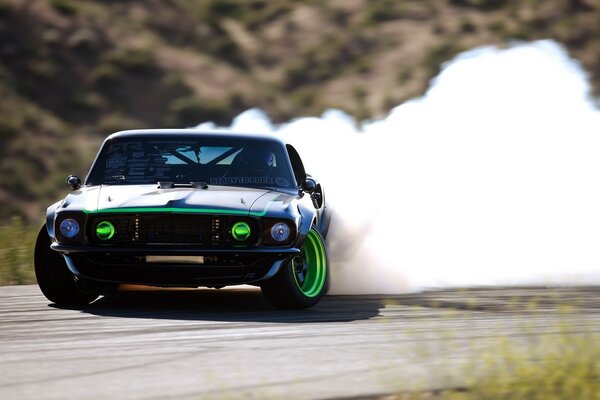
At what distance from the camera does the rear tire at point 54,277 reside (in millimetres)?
10195

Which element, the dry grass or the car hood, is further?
the dry grass

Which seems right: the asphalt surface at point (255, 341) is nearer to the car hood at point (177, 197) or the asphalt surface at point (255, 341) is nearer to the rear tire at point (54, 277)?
the rear tire at point (54, 277)

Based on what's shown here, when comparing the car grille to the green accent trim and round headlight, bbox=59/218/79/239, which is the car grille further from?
round headlight, bbox=59/218/79/239

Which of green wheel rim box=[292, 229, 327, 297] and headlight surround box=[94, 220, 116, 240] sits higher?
headlight surround box=[94, 220, 116, 240]

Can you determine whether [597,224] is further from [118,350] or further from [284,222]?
[118,350]

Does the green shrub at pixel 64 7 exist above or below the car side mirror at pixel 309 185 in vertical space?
above

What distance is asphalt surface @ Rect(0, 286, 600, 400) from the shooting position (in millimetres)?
6344

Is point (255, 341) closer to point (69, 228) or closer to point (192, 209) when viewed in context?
point (192, 209)

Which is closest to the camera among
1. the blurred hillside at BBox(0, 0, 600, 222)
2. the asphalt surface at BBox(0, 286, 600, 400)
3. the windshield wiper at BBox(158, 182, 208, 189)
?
the asphalt surface at BBox(0, 286, 600, 400)

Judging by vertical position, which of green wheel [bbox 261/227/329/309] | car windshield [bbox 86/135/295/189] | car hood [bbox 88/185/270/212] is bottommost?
green wheel [bbox 261/227/329/309]

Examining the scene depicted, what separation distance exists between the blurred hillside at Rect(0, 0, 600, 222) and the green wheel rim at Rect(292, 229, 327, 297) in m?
28.9

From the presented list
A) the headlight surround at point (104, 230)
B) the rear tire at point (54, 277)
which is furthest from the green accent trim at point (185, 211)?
the rear tire at point (54, 277)

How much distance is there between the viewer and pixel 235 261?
9695 mm

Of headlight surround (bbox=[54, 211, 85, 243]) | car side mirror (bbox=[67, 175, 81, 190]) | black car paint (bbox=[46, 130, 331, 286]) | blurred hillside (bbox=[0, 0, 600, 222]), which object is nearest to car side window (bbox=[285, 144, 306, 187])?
black car paint (bbox=[46, 130, 331, 286])
